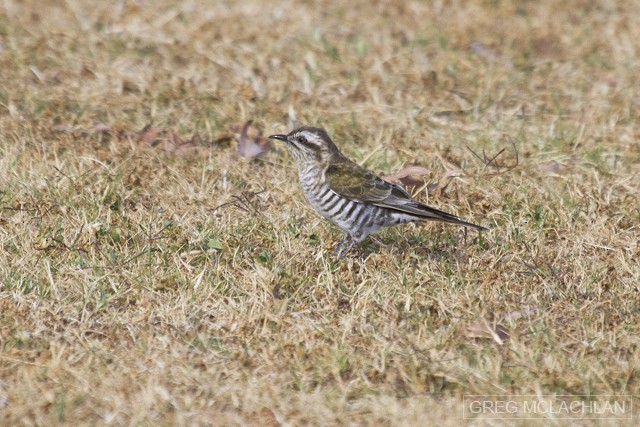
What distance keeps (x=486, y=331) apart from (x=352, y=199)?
1.63m

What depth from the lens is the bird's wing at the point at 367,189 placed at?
7.55 metres

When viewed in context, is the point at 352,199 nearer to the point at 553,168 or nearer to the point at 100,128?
the point at 553,168

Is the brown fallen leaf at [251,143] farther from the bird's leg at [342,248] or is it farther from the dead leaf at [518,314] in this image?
the dead leaf at [518,314]

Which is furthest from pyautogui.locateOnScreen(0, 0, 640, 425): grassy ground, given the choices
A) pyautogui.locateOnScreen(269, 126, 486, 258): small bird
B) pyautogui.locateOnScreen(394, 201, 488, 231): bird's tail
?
pyautogui.locateOnScreen(394, 201, 488, 231): bird's tail

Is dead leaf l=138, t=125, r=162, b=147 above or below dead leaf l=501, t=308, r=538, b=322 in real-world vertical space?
above

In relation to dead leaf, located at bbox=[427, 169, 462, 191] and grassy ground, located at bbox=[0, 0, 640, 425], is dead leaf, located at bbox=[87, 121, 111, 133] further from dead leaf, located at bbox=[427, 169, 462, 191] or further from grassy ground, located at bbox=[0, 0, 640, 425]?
dead leaf, located at bbox=[427, 169, 462, 191]

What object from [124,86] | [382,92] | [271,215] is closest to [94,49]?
[124,86]

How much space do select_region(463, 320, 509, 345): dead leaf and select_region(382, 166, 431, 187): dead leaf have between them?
219 cm

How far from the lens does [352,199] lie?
25.1 feet

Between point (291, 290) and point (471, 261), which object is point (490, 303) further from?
point (291, 290)

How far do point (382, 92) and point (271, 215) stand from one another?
2.89m

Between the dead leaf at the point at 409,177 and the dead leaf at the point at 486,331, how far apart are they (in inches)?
86.1

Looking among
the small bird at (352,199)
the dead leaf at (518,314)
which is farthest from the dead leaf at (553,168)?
the dead leaf at (518,314)

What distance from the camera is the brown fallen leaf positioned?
9.12 m
